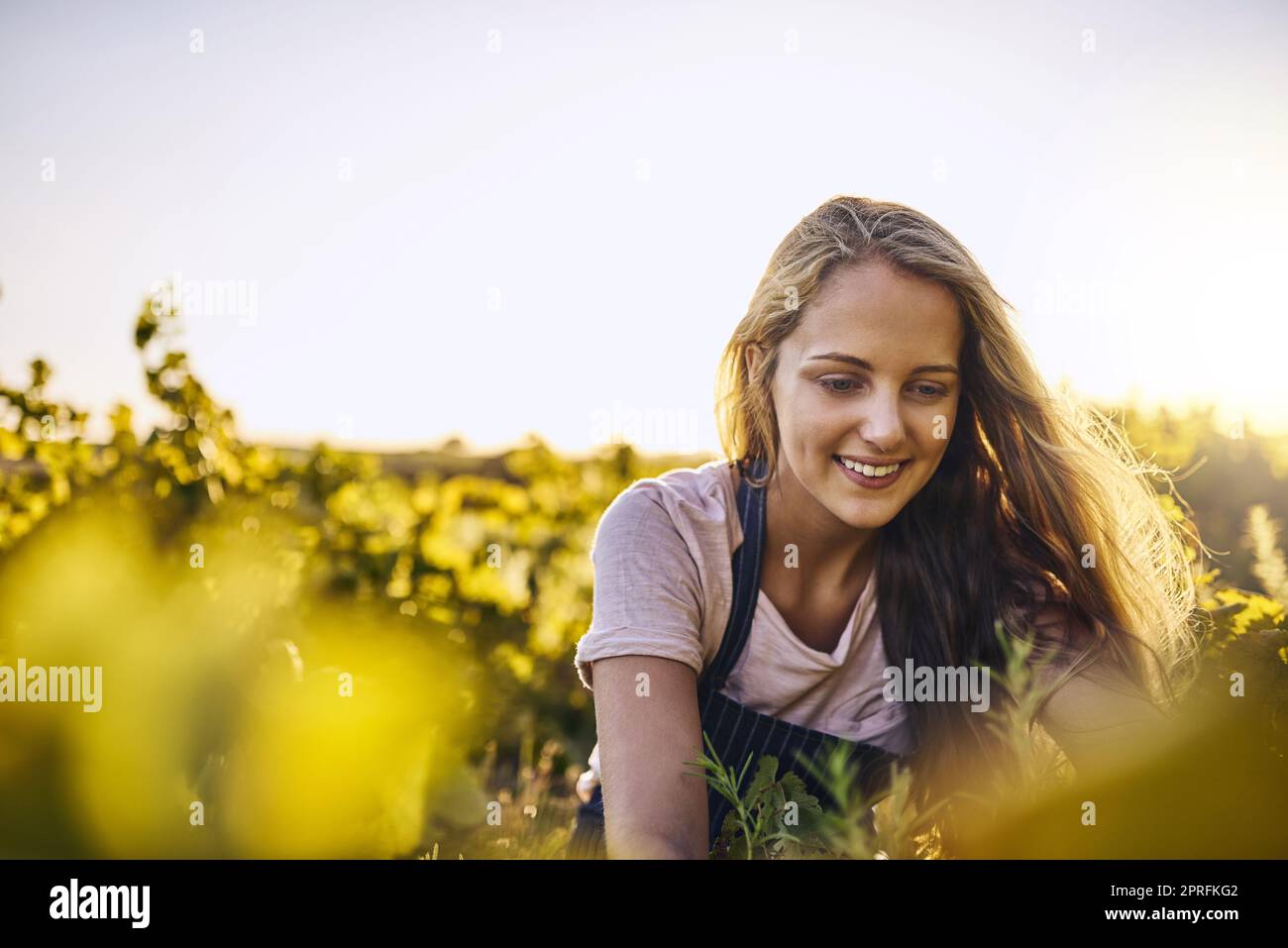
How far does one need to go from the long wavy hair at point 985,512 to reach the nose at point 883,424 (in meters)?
0.32

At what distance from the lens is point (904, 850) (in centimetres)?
124

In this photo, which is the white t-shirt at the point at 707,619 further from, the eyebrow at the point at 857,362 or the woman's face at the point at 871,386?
the eyebrow at the point at 857,362

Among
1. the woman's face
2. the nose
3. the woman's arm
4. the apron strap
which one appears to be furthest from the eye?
the woman's arm

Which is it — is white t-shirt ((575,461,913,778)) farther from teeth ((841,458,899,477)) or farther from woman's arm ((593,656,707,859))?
teeth ((841,458,899,477))

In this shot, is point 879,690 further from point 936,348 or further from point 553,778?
point 553,778

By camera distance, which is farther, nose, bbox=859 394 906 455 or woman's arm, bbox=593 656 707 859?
nose, bbox=859 394 906 455

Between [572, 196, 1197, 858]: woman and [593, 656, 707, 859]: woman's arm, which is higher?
[572, 196, 1197, 858]: woman

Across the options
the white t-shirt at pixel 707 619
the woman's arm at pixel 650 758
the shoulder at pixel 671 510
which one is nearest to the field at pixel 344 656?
the woman's arm at pixel 650 758

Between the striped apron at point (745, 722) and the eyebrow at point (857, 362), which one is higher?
the eyebrow at point (857, 362)

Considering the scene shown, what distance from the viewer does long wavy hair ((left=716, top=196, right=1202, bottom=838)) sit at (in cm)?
233

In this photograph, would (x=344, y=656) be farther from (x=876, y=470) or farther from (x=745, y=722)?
(x=876, y=470)

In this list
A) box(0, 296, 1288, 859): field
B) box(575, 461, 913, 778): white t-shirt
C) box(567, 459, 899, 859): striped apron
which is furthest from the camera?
box(567, 459, 899, 859): striped apron

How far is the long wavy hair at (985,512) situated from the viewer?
2.33 meters

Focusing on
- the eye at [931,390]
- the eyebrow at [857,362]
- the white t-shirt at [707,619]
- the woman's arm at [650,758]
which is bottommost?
the woman's arm at [650,758]
